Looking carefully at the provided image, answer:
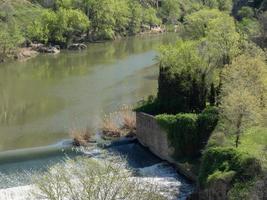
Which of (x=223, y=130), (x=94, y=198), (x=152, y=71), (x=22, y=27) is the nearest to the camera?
(x=94, y=198)

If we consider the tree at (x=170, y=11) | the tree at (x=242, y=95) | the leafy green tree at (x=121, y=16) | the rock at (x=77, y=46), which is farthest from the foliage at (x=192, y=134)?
the tree at (x=170, y=11)

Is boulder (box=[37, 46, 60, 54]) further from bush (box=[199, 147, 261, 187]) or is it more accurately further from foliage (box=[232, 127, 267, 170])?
bush (box=[199, 147, 261, 187])

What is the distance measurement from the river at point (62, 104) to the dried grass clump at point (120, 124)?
183 cm

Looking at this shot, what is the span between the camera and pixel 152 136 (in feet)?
142

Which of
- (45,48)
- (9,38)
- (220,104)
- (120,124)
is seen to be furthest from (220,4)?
(220,104)

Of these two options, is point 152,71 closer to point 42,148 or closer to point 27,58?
point 27,58

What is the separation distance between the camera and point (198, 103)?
148 ft

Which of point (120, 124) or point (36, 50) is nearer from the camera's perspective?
point (120, 124)

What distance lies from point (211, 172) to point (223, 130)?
546 centimetres

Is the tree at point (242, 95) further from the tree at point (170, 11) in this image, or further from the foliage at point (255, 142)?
the tree at point (170, 11)

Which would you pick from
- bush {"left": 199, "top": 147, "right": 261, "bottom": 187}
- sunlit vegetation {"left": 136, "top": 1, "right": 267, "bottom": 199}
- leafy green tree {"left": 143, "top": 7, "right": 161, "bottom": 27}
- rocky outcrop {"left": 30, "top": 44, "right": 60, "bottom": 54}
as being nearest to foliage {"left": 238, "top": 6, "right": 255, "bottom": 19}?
sunlit vegetation {"left": 136, "top": 1, "right": 267, "bottom": 199}

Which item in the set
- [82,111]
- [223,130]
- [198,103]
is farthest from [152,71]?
[223,130]

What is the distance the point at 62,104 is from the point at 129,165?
67.5 ft

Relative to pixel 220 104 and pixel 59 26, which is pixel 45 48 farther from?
pixel 220 104
